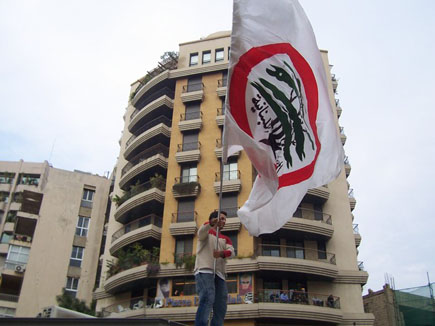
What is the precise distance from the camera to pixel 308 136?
885cm

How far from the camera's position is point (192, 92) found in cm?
3844

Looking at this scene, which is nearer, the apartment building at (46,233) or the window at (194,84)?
the window at (194,84)

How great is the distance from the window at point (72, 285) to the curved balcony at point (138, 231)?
28.7 feet

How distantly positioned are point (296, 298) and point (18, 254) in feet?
88.8

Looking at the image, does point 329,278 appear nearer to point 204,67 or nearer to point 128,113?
point 204,67

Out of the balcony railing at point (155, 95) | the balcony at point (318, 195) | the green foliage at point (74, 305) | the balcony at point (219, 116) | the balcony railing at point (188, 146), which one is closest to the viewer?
the balcony at point (318, 195)

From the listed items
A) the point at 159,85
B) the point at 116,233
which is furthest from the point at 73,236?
the point at 159,85

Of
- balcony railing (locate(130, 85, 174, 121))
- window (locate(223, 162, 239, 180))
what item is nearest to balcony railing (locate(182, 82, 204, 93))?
balcony railing (locate(130, 85, 174, 121))

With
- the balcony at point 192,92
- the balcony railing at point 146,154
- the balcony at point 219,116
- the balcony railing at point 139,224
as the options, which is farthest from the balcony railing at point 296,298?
the balcony at point 192,92

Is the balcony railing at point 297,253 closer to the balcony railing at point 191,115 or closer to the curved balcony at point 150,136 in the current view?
the balcony railing at point 191,115

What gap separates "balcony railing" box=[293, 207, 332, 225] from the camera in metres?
32.7

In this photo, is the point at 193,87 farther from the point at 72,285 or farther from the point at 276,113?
the point at 276,113

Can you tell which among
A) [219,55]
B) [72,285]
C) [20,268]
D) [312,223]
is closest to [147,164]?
[219,55]

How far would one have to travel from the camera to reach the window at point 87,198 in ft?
154
